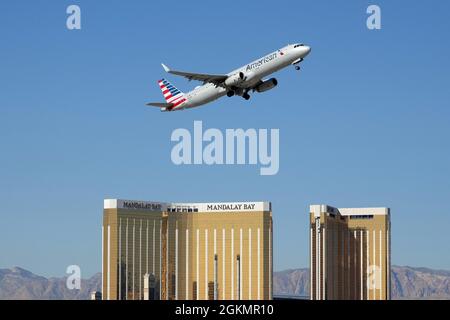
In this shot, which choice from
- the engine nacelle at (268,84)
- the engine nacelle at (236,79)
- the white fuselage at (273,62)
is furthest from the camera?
the engine nacelle at (268,84)

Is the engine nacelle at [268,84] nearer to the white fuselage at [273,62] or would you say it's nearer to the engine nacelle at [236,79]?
the white fuselage at [273,62]

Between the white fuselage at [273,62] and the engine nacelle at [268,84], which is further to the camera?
the engine nacelle at [268,84]

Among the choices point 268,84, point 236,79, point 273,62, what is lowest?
point 268,84

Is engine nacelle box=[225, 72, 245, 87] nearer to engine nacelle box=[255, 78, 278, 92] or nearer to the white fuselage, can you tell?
the white fuselage

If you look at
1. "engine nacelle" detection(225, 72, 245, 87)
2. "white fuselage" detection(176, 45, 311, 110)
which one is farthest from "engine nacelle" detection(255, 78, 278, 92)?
"engine nacelle" detection(225, 72, 245, 87)

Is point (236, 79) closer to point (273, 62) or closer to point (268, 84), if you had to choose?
point (268, 84)

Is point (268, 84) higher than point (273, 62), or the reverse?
point (273, 62)

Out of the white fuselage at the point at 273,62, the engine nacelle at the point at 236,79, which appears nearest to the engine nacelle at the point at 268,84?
the white fuselage at the point at 273,62

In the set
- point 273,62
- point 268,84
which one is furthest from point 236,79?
point 273,62
